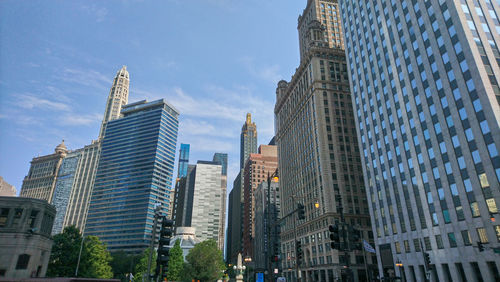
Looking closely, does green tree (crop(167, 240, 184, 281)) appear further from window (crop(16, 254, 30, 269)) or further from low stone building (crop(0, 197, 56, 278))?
window (crop(16, 254, 30, 269))

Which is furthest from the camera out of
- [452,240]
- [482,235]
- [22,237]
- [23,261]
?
[452,240]

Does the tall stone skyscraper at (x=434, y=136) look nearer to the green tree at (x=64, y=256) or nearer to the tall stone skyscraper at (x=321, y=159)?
the tall stone skyscraper at (x=321, y=159)

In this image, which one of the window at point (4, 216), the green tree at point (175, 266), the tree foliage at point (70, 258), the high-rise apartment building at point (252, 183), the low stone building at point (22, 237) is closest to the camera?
the low stone building at point (22, 237)

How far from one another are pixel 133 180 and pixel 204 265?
117101mm

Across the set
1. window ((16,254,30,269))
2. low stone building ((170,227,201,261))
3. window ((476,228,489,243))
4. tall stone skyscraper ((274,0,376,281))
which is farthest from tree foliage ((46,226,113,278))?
low stone building ((170,227,201,261))

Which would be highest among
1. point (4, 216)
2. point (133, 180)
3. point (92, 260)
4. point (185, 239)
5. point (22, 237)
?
point (133, 180)

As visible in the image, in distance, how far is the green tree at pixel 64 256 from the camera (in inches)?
2110

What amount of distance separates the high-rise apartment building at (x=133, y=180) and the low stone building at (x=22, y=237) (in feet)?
429

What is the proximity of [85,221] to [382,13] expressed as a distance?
196 meters

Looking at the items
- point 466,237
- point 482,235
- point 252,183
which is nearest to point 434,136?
point 466,237

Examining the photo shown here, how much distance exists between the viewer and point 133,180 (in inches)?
7087

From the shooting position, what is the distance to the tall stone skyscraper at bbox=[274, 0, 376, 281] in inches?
3118

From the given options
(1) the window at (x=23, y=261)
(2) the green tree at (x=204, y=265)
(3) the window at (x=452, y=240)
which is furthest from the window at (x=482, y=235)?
(1) the window at (x=23, y=261)

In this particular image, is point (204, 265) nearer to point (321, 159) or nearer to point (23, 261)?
point (321, 159)
